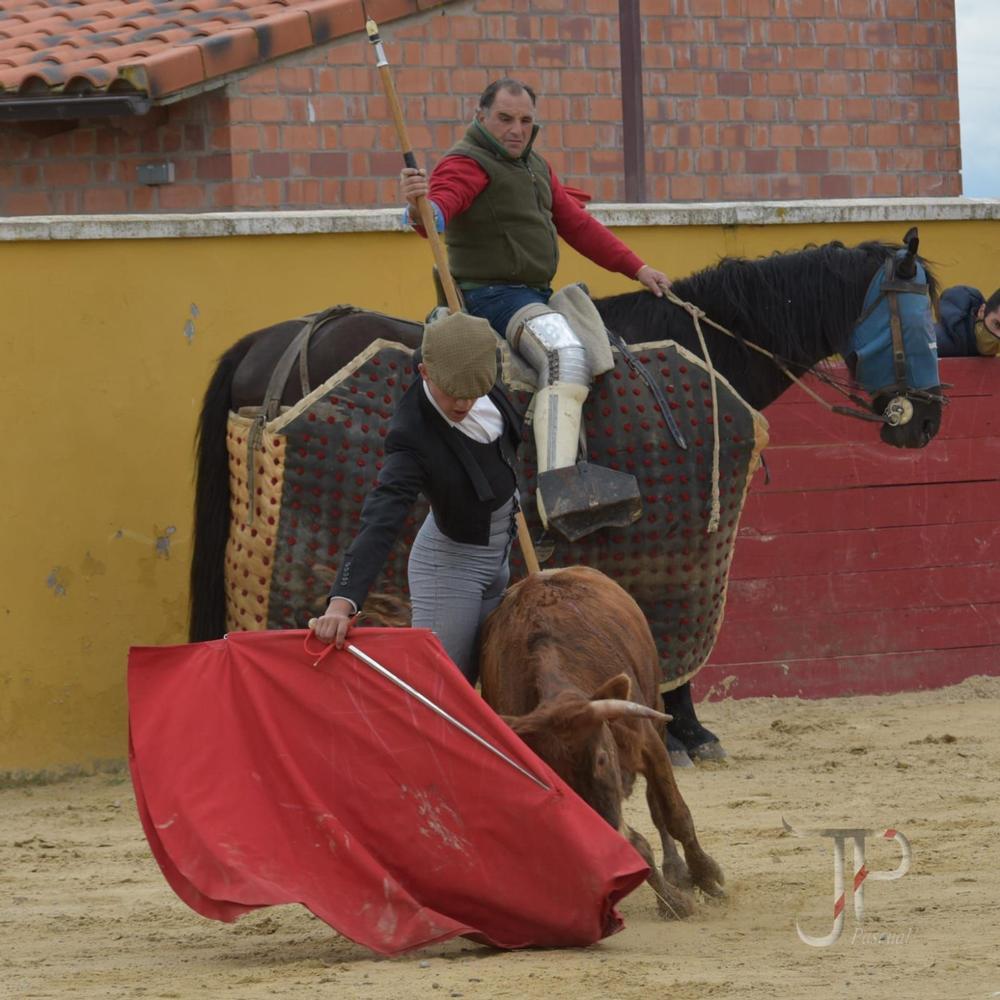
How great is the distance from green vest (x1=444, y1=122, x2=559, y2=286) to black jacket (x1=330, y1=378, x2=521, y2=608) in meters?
1.83

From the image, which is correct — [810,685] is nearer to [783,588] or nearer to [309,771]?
[783,588]

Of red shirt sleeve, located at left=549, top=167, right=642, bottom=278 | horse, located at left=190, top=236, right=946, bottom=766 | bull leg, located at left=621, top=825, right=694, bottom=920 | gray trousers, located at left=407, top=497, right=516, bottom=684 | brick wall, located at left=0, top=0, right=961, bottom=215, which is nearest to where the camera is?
bull leg, located at left=621, top=825, right=694, bottom=920

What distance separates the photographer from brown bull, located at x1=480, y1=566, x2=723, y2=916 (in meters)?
4.36

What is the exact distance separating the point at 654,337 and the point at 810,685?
6.56ft

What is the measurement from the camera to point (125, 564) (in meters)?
7.36

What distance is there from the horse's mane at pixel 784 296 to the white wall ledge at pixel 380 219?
3.32 feet

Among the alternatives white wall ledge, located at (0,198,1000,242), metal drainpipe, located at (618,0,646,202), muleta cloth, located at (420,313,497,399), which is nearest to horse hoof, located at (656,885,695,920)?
muleta cloth, located at (420,313,497,399)

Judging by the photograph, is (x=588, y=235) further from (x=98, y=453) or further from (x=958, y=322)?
(x=958, y=322)

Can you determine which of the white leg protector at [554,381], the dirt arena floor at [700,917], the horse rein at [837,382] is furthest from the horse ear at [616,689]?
the horse rein at [837,382]

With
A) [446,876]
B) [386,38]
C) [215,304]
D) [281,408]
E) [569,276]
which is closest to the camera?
[446,876]

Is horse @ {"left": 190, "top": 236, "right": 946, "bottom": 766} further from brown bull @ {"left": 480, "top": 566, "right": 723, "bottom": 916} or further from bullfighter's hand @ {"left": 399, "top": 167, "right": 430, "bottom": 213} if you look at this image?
brown bull @ {"left": 480, "top": 566, "right": 723, "bottom": 916}

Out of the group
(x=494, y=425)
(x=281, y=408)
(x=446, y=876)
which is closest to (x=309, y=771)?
(x=446, y=876)

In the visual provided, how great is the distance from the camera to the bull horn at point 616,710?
13.8 feet

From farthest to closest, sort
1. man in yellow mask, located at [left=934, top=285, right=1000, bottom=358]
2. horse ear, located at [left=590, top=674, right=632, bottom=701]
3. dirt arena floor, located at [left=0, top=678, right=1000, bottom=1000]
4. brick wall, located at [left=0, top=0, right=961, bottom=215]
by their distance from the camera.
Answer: brick wall, located at [left=0, top=0, right=961, bottom=215]
man in yellow mask, located at [left=934, top=285, right=1000, bottom=358]
horse ear, located at [left=590, top=674, right=632, bottom=701]
dirt arena floor, located at [left=0, top=678, right=1000, bottom=1000]
